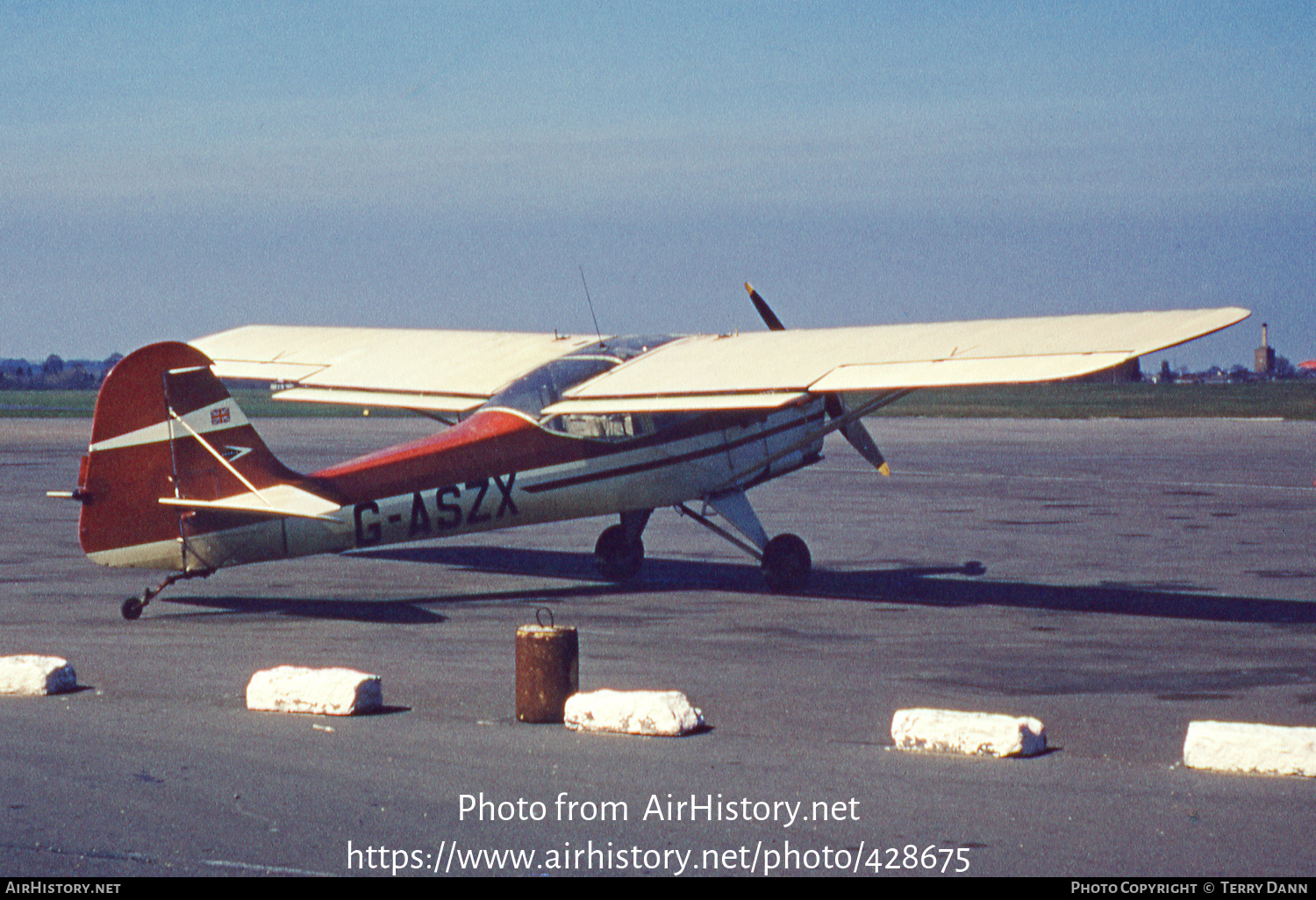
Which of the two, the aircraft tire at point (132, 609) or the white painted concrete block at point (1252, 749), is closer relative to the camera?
the white painted concrete block at point (1252, 749)

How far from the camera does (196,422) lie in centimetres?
1469

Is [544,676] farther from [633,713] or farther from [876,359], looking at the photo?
[876,359]

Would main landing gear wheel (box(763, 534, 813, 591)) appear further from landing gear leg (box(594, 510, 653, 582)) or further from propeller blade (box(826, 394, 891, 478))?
propeller blade (box(826, 394, 891, 478))

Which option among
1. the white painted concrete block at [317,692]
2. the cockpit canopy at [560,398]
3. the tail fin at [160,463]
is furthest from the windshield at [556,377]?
the white painted concrete block at [317,692]

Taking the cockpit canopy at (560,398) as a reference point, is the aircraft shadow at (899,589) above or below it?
below

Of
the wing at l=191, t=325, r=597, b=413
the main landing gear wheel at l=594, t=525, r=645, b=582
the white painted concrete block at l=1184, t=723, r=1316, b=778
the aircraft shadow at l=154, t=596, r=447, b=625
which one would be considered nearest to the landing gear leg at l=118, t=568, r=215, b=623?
the aircraft shadow at l=154, t=596, r=447, b=625

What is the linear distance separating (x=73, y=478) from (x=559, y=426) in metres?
22.9

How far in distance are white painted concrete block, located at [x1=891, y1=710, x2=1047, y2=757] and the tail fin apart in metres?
7.69

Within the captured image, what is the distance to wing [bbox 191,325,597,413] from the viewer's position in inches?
767

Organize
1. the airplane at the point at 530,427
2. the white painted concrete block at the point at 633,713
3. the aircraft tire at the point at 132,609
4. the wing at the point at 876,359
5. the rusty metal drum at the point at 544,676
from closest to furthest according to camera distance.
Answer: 1. the white painted concrete block at the point at 633,713
2. the rusty metal drum at the point at 544,676
3. the wing at the point at 876,359
4. the airplane at the point at 530,427
5. the aircraft tire at the point at 132,609

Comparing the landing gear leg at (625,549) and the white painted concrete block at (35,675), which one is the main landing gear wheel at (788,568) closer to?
the landing gear leg at (625,549)

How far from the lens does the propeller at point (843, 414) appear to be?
1927 centimetres

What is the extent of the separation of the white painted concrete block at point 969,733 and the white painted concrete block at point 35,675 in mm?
6113

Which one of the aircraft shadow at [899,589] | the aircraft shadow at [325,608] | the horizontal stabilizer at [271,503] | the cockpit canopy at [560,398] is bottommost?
the aircraft shadow at [899,589]
